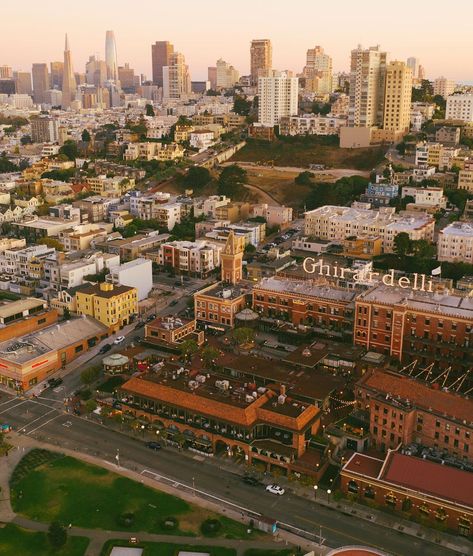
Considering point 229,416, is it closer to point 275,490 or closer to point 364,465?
point 275,490

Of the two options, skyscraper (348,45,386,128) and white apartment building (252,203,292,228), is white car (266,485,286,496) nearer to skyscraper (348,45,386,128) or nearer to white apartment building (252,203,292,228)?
white apartment building (252,203,292,228)

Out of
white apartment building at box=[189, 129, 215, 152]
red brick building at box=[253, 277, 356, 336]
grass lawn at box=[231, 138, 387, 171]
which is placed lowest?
red brick building at box=[253, 277, 356, 336]

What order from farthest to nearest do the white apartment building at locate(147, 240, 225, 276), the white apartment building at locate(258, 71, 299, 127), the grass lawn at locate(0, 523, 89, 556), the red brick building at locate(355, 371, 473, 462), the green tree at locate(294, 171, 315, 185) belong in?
the white apartment building at locate(258, 71, 299, 127) → the green tree at locate(294, 171, 315, 185) → the white apartment building at locate(147, 240, 225, 276) → the red brick building at locate(355, 371, 473, 462) → the grass lawn at locate(0, 523, 89, 556)

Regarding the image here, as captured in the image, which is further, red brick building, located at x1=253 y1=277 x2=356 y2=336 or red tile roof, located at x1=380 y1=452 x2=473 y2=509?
red brick building, located at x1=253 y1=277 x2=356 y2=336

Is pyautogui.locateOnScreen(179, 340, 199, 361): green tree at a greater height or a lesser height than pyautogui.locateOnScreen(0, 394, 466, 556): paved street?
greater

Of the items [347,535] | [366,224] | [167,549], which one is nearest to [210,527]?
[167,549]

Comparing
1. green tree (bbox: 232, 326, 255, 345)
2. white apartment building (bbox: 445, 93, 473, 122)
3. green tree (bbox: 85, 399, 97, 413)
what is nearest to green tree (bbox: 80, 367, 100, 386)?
green tree (bbox: 85, 399, 97, 413)

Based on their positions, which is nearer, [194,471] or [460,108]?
[194,471]

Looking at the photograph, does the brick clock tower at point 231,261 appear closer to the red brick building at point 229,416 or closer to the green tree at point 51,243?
the red brick building at point 229,416
